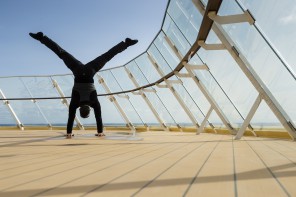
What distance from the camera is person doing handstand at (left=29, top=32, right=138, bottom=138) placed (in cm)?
553

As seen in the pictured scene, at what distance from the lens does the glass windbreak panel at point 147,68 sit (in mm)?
12312

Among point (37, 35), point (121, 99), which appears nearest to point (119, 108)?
point (121, 99)

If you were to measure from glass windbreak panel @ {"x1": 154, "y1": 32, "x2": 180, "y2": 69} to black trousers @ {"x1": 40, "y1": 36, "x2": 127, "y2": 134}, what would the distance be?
385 centimetres

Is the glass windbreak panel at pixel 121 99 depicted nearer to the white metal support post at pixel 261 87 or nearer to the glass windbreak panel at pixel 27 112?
the glass windbreak panel at pixel 27 112

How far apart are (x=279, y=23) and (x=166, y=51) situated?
4613 mm

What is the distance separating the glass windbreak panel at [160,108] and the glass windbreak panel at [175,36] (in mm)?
4080

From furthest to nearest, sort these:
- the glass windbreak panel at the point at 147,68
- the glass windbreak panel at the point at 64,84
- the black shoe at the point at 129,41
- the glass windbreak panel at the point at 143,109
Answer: the glass windbreak panel at the point at 64,84 → the glass windbreak panel at the point at 143,109 → the glass windbreak panel at the point at 147,68 → the black shoe at the point at 129,41

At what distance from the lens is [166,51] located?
34.6ft

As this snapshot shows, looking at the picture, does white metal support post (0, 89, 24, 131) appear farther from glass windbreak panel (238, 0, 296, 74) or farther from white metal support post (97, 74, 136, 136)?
glass windbreak panel (238, 0, 296, 74)

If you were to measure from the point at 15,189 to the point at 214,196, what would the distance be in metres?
1.03

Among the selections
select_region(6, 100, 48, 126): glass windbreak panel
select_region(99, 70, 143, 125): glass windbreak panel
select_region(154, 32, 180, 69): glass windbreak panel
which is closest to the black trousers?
select_region(154, 32, 180, 69): glass windbreak panel

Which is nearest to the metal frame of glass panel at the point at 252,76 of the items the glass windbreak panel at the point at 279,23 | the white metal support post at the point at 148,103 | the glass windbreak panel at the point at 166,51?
the glass windbreak panel at the point at 279,23

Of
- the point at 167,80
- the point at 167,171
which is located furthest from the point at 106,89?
the point at 167,171

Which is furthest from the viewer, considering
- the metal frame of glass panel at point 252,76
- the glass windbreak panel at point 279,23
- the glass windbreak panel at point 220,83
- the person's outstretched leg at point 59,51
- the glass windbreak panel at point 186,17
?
the glass windbreak panel at point 220,83
